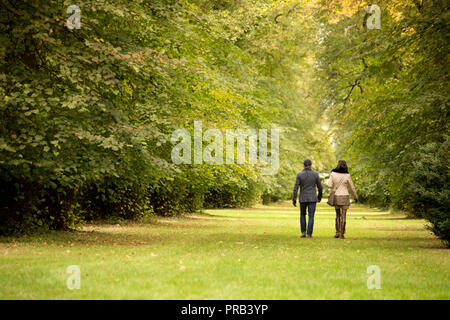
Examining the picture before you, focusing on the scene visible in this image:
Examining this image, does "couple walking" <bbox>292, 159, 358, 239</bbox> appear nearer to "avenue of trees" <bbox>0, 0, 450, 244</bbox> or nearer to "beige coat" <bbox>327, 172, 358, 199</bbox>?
"beige coat" <bbox>327, 172, 358, 199</bbox>

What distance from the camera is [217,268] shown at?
9.43m

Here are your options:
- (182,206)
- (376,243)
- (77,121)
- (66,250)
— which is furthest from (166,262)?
(182,206)

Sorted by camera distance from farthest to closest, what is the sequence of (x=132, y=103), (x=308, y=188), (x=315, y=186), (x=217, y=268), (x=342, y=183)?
(x=342, y=183)
(x=315, y=186)
(x=308, y=188)
(x=132, y=103)
(x=217, y=268)

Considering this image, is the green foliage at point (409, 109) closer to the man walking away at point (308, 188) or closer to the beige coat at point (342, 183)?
the beige coat at point (342, 183)

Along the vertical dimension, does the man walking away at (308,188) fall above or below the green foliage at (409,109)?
below

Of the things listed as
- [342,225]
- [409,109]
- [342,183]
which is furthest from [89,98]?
[342,225]

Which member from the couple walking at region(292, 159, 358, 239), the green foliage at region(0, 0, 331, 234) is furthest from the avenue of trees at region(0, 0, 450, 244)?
the couple walking at region(292, 159, 358, 239)

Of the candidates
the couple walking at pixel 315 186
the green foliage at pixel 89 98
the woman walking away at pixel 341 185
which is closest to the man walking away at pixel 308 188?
the couple walking at pixel 315 186

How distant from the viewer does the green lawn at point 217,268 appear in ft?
24.0

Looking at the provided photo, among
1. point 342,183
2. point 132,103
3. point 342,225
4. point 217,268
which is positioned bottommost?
point 217,268

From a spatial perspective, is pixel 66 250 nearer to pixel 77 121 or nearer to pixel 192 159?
pixel 77 121

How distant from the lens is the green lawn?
24.0ft

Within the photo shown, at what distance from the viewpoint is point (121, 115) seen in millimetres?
13586

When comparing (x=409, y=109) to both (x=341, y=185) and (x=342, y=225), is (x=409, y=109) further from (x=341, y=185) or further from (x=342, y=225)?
(x=342, y=225)
